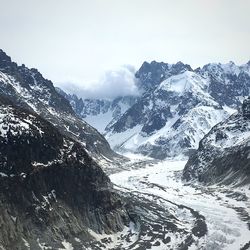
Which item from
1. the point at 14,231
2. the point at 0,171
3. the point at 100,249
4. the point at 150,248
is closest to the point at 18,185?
the point at 0,171

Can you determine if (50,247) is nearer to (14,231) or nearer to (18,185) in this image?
(14,231)

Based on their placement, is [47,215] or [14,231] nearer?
[14,231]

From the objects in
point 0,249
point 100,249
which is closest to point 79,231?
point 100,249

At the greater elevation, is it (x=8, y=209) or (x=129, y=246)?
(x=8, y=209)

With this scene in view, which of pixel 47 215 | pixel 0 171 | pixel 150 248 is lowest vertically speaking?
pixel 150 248

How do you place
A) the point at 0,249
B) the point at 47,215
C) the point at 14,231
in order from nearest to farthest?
the point at 0,249
the point at 14,231
the point at 47,215

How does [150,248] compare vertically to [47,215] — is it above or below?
below

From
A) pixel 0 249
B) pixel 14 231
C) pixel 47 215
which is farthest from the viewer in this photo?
pixel 47 215

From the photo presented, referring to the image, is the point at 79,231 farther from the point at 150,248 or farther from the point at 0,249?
the point at 0,249
